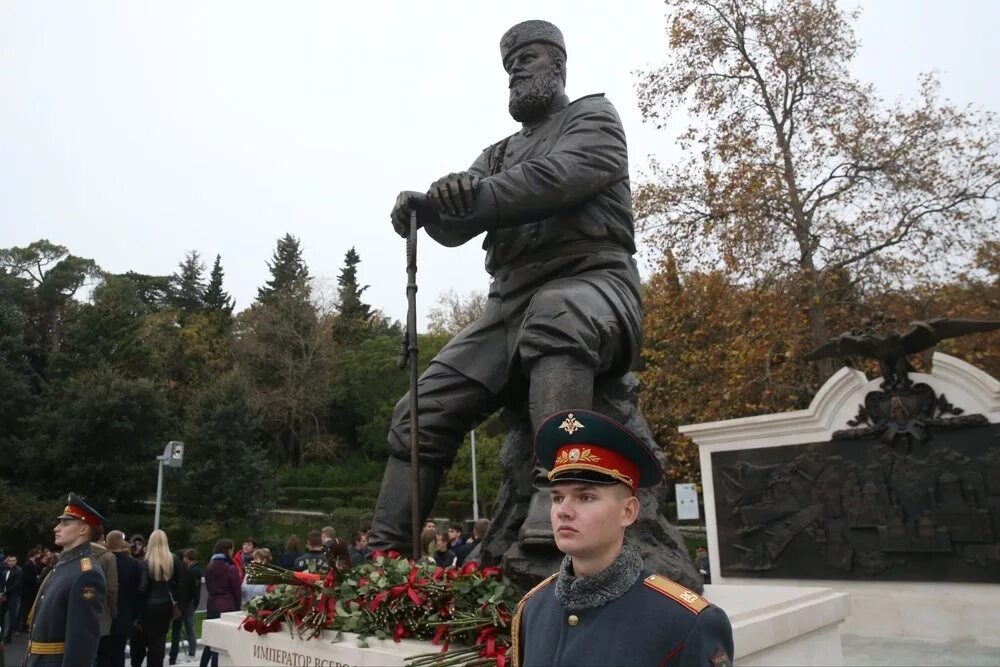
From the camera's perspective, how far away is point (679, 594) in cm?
182

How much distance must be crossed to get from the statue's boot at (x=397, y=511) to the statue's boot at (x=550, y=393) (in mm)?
693

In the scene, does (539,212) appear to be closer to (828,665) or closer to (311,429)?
(828,665)

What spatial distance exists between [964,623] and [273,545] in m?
21.7

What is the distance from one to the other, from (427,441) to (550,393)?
33.1 inches

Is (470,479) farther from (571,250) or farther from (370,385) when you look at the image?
(571,250)

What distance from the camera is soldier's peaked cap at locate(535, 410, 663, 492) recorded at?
1900 millimetres

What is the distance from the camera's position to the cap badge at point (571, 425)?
6.54ft

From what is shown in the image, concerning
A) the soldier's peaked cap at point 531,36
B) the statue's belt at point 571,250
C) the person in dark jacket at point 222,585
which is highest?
the soldier's peaked cap at point 531,36

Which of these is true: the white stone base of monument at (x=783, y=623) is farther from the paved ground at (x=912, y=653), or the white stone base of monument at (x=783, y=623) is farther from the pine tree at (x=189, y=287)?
the pine tree at (x=189, y=287)

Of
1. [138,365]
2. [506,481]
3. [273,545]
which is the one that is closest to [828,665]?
[506,481]

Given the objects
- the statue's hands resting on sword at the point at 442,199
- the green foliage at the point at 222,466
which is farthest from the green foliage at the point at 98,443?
the statue's hands resting on sword at the point at 442,199

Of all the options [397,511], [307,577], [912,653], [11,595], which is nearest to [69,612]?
[307,577]

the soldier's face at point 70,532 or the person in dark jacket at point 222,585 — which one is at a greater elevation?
the soldier's face at point 70,532

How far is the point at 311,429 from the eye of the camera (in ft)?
150
